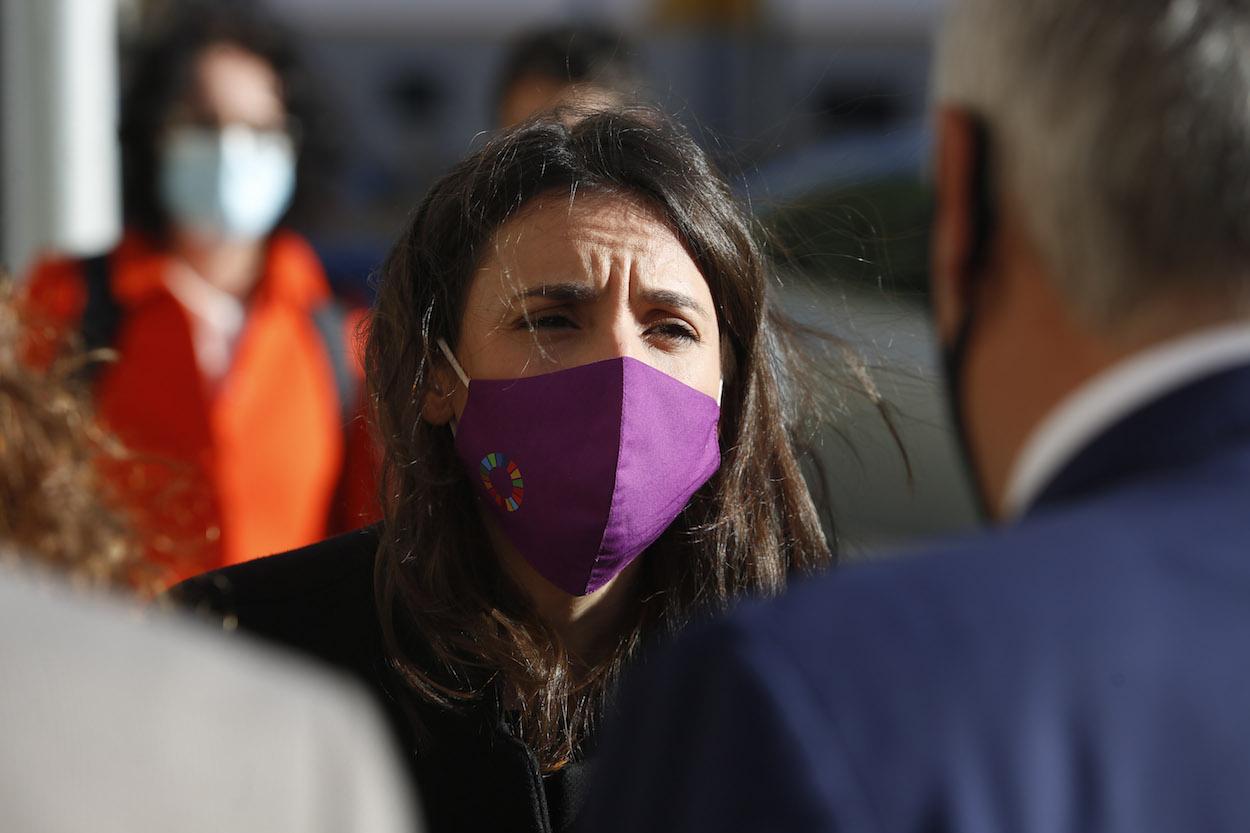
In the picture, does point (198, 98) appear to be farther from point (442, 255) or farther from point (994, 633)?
point (994, 633)

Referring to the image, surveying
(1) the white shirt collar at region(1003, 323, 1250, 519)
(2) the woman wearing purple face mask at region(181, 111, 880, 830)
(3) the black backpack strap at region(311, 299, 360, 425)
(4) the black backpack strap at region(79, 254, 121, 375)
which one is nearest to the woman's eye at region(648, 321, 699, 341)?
(2) the woman wearing purple face mask at region(181, 111, 880, 830)

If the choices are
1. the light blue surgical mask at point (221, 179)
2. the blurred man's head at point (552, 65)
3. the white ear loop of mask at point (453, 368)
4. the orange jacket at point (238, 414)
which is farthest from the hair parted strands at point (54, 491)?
the light blue surgical mask at point (221, 179)

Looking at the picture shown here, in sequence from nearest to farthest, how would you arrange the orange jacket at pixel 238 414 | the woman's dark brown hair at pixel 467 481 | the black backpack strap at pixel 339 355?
the woman's dark brown hair at pixel 467 481 < the orange jacket at pixel 238 414 < the black backpack strap at pixel 339 355

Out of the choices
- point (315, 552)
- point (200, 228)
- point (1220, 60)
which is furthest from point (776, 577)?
point (200, 228)

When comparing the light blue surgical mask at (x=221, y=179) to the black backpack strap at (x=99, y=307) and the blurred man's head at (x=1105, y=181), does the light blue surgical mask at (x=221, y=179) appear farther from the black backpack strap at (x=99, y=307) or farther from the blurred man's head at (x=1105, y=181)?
the blurred man's head at (x=1105, y=181)

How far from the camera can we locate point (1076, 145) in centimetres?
108

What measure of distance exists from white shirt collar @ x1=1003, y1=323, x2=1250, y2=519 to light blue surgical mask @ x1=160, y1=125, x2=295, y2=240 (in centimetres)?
308

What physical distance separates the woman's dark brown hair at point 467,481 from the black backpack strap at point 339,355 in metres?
1.06

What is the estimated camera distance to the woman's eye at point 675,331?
2.20 meters

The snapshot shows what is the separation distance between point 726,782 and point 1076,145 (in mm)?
506

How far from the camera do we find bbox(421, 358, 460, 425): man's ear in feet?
7.46

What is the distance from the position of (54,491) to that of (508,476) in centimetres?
94

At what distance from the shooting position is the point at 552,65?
13.4 ft

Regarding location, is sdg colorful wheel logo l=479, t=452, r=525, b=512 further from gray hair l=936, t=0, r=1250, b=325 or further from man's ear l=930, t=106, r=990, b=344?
gray hair l=936, t=0, r=1250, b=325
